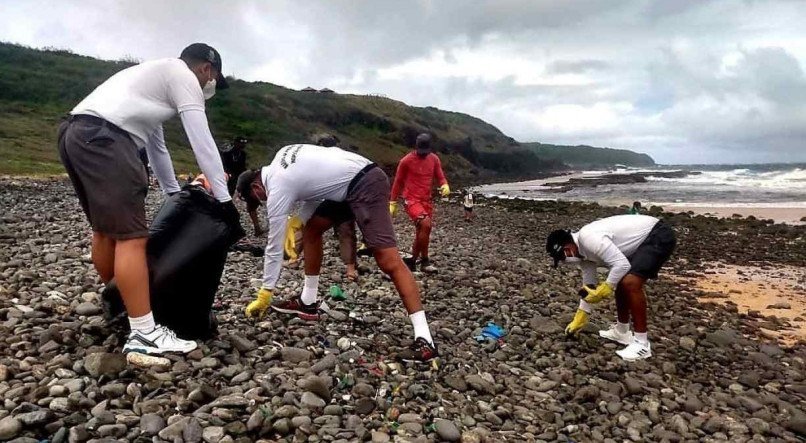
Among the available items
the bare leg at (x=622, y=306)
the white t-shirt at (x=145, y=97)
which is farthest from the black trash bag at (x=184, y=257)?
the bare leg at (x=622, y=306)

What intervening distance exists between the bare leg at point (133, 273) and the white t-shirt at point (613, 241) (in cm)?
394

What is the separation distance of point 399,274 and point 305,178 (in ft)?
3.58

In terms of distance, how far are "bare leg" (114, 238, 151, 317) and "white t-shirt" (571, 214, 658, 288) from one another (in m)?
3.94

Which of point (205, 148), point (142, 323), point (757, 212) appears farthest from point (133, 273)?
point (757, 212)

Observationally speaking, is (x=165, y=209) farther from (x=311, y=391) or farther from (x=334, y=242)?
(x=334, y=242)

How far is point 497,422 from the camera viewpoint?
4.00 meters

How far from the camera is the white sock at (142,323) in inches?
148

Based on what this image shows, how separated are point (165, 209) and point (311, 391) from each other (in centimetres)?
164

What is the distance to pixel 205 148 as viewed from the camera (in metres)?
3.82

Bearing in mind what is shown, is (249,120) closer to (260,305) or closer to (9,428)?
(260,305)

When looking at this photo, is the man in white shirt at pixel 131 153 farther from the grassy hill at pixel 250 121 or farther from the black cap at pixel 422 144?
the grassy hill at pixel 250 121

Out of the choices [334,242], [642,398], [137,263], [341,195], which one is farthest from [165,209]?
[334,242]

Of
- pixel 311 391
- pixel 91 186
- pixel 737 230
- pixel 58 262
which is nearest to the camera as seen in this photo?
pixel 91 186

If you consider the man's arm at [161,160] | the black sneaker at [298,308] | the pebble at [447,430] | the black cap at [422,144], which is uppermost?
the black cap at [422,144]
